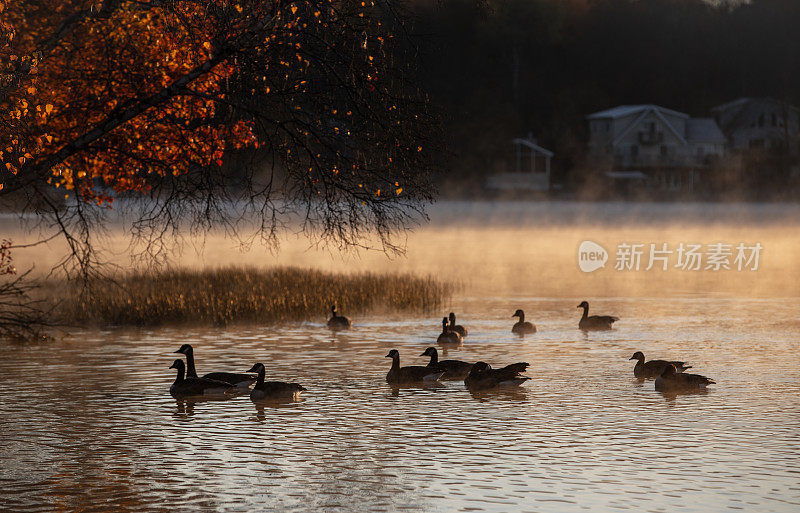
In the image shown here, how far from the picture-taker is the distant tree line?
125000 millimetres

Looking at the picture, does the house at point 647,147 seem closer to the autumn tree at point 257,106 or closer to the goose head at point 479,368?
the goose head at point 479,368

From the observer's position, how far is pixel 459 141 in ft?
391

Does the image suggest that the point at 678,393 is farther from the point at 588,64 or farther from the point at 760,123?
the point at 588,64

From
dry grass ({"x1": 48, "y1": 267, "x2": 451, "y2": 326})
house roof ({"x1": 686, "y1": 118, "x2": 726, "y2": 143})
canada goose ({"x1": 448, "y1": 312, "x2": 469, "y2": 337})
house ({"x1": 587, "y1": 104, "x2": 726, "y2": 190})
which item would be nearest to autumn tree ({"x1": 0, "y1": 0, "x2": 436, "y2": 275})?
dry grass ({"x1": 48, "y1": 267, "x2": 451, "y2": 326})

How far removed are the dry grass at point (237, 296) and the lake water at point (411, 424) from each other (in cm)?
136

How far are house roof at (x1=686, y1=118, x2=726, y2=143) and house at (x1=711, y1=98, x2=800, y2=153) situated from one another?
9.78 feet

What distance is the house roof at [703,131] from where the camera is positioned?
126188mm

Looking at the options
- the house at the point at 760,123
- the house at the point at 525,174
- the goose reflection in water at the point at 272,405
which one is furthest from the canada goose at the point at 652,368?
the house at the point at 760,123

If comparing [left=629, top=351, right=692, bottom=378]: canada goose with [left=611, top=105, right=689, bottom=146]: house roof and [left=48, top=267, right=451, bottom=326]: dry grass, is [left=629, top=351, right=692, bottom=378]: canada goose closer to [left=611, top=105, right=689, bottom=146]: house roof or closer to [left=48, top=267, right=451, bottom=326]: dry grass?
[left=48, top=267, right=451, bottom=326]: dry grass

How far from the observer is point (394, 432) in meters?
16.3

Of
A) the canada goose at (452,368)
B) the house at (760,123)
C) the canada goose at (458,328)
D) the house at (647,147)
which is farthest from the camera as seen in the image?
the house at (760,123)

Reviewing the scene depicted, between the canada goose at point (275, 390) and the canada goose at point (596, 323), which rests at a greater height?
the canada goose at point (596, 323)

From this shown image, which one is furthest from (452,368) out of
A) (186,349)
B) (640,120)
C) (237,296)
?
(640,120)

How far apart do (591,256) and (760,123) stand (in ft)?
272
